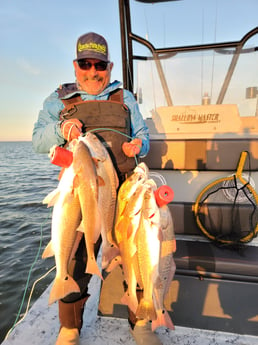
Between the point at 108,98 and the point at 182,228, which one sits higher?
the point at 108,98

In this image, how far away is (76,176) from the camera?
1663mm

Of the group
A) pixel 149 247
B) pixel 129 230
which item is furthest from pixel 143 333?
pixel 129 230

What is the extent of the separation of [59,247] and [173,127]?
277 centimetres

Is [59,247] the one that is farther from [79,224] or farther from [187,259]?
[187,259]

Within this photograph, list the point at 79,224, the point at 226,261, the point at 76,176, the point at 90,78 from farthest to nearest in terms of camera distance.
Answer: the point at 226,261, the point at 90,78, the point at 79,224, the point at 76,176

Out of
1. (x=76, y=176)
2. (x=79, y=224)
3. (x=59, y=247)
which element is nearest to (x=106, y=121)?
(x=76, y=176)

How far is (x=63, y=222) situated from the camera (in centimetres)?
174

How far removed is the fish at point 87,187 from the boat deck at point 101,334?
4.49ft

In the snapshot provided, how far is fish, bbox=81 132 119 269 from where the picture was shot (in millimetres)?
1812

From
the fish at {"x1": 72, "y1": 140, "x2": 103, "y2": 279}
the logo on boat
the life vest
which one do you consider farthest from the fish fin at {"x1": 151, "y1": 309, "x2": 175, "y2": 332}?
the logo on boat

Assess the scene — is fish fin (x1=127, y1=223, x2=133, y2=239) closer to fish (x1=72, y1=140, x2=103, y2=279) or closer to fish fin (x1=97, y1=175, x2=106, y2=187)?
fish (x1=72, y1=140, x2=103, y2=279)

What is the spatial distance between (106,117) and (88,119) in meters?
0.16

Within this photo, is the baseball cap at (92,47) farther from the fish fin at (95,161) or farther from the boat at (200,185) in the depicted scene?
the boat at (200,185)

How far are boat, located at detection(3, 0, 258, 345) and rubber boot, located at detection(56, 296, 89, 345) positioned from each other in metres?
0.37
